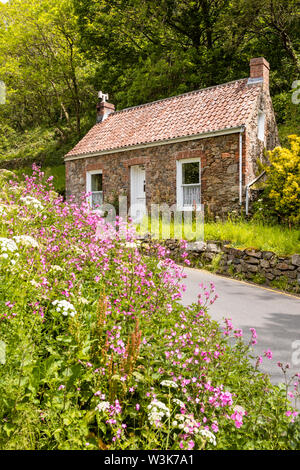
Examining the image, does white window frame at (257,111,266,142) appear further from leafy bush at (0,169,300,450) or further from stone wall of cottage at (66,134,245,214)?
leafy bush at (0,169,300,450)

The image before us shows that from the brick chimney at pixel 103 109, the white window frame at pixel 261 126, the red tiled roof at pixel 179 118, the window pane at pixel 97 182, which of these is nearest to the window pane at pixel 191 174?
the red tiled roof at pixel 179 118

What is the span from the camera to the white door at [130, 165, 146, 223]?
15.9m

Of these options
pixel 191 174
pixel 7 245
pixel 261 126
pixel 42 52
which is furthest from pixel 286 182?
pixel 42 52

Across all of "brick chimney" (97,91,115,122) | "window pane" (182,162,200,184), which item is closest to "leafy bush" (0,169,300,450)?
"window pane" (182,162,200,184)

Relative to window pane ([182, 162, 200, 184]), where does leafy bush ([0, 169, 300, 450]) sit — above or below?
below

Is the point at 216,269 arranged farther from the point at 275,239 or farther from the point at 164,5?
the point at 164,5

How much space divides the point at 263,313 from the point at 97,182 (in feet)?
45.4

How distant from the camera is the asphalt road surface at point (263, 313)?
4.73 m

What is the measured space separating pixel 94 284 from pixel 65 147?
26.3 metres

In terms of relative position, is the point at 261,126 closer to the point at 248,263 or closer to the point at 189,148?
the point at 189,148

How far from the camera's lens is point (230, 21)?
60.4 ft

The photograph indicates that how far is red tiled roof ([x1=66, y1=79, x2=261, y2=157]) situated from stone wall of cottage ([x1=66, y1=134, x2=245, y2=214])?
17.5 inches

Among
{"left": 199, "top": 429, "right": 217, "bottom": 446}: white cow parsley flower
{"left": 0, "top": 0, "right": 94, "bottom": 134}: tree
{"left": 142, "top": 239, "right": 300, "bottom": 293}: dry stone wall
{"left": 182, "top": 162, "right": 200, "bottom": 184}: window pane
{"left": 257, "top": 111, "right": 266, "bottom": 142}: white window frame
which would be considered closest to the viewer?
{"left": 199, "top": 429, "right": 217, "bottom": 446}: white cow parsley flower

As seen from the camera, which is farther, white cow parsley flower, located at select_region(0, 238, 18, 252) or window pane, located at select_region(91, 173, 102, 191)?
window pane, located at select_region(91, 173, 102, 191)
